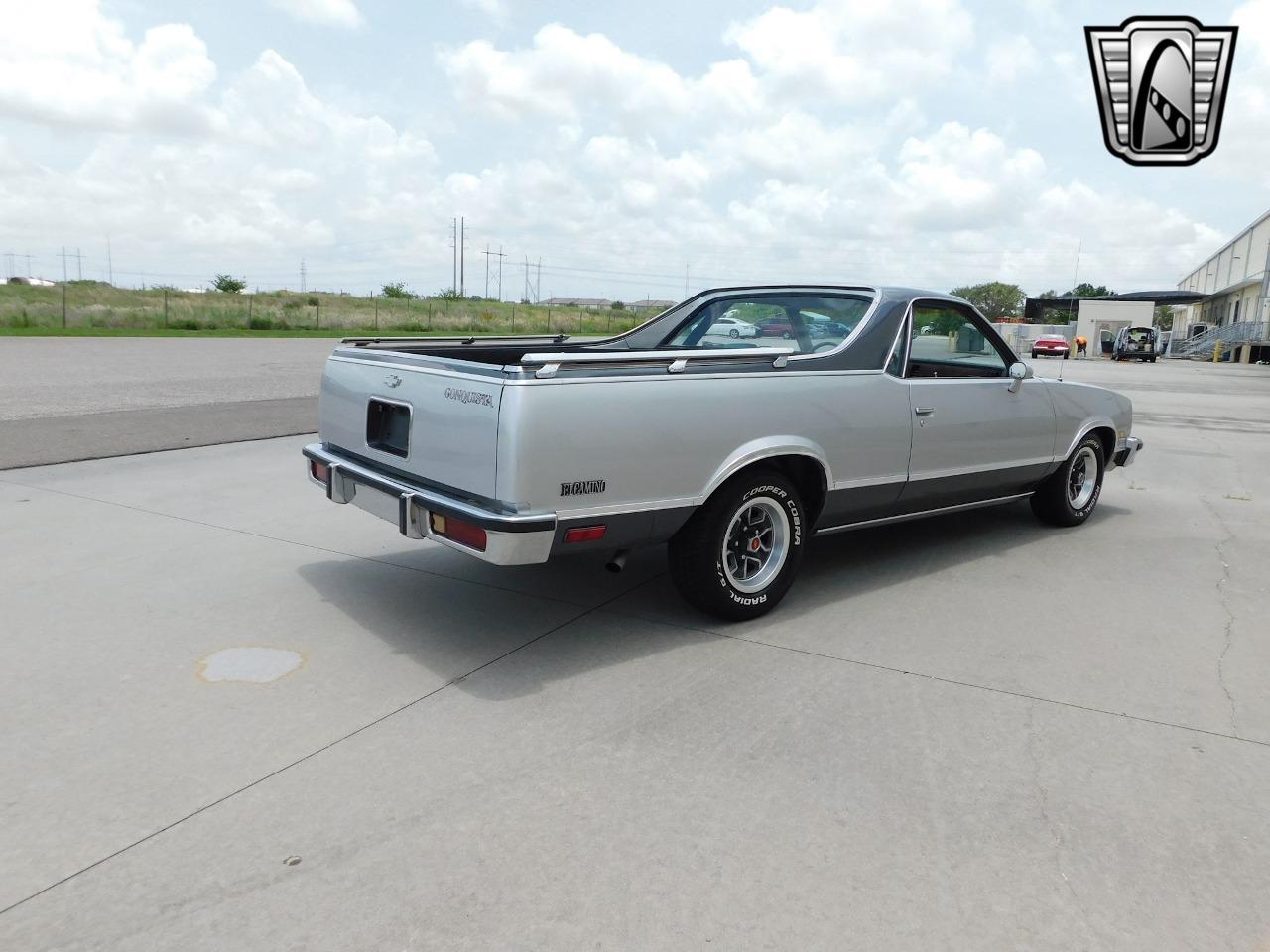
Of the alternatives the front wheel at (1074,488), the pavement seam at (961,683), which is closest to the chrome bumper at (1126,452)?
the front wheel at (1074,488)

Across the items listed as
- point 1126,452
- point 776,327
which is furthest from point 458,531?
point 1126,452

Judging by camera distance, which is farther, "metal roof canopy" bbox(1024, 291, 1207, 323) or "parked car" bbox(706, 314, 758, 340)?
"metal roof canopy" bbox(1024, 291, 1207, 323)

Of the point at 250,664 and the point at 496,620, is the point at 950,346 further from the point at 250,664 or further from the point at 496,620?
the point at 250,664

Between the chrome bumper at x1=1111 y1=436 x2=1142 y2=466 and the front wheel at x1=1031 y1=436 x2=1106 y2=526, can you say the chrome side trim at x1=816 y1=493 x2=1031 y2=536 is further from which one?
the chrome bumper at x1=1111 y1=436 x2=1142 y2=466

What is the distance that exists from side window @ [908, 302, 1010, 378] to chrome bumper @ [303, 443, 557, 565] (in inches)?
102

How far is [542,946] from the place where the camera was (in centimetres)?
229

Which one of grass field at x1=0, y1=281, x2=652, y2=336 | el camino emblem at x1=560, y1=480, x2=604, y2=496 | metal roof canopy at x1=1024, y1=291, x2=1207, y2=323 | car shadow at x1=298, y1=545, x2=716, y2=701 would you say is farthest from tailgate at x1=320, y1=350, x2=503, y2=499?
metal roof canopy at x1=1024, y1=291, x2=1207, y2=323

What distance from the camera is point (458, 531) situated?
3898 mm

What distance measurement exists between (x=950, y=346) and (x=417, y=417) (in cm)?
328

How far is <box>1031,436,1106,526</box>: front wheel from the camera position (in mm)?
6719

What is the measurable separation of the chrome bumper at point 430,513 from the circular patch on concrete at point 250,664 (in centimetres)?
73

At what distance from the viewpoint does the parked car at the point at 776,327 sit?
557cm

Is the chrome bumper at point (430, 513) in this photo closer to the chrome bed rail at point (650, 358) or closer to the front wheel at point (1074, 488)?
the chrome bed rail at point (650, 358)

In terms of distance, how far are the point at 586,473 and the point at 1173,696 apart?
2.58m
